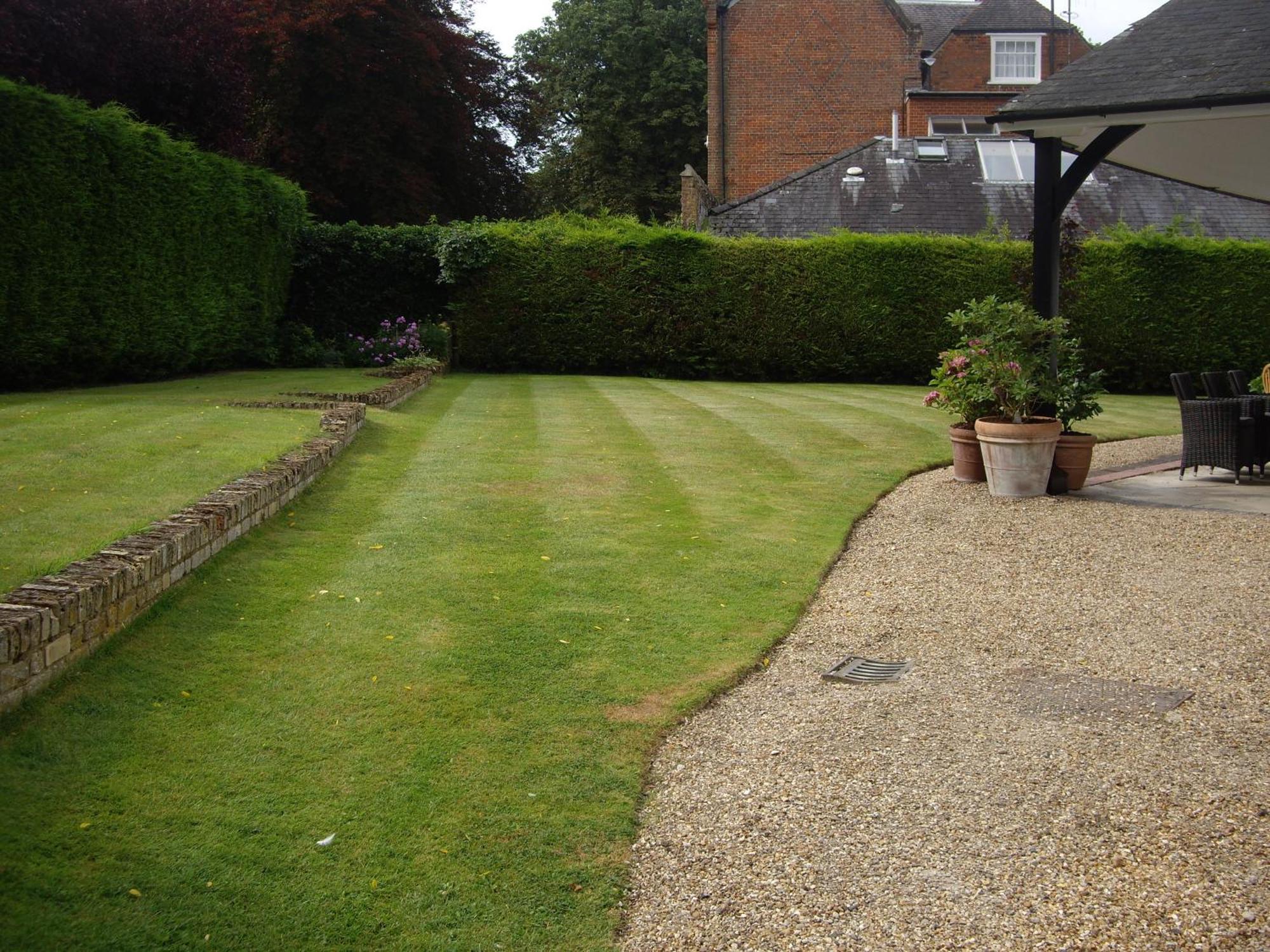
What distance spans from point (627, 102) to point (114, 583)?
43.9 metres

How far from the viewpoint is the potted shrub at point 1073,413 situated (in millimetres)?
10602

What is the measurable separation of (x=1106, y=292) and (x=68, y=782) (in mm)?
22506

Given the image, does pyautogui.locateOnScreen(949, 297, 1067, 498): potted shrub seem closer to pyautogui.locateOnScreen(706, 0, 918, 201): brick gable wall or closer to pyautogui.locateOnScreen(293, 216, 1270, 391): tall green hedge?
pyautogui.locateOnScreen(293, 216, 1270, 391): tall green hedge

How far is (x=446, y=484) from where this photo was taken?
992 cm

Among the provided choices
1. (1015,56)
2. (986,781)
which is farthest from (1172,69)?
(1015,56)

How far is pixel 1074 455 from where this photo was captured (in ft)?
34.9

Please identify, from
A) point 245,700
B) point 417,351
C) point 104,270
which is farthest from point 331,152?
point 245,700

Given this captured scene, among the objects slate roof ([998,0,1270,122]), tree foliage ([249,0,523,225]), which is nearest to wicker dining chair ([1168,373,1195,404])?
slate roof ([998,0,1270,122])

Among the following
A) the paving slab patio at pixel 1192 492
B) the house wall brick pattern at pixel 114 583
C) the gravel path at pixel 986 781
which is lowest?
the gravel path at pixel 986 781

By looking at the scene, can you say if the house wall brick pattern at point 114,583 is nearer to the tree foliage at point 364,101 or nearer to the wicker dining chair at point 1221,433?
the wicker dining chair at point 1221,433

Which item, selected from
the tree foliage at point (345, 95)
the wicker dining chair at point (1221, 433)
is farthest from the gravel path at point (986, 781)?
the tree foliage at point (345, 95)

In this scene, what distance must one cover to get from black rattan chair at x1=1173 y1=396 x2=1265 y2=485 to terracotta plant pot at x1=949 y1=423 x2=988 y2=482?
2.00 m

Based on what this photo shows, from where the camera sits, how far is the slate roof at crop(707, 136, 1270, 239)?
27.2 m

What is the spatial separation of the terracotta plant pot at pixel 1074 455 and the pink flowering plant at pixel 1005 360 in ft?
1.66
